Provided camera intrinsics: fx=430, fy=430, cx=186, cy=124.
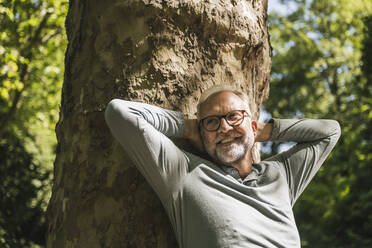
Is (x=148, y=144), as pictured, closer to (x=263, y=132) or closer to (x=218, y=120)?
(x=218, y=120)

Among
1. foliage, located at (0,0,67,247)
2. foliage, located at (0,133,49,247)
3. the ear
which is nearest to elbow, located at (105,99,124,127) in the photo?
the ear

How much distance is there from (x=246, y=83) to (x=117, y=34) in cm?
97

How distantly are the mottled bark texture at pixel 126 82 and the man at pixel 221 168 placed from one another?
191 millimetres

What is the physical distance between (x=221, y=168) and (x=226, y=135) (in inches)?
7.8

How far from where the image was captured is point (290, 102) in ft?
64.5

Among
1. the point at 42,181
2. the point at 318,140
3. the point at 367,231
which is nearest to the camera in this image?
the point at 318,140

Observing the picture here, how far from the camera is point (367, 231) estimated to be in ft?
34.6

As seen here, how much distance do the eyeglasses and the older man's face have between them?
0.02 metres

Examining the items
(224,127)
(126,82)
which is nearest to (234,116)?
(224,127)

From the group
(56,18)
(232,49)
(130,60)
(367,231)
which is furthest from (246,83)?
(367,231)

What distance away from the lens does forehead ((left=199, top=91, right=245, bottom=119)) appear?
258 centimetres

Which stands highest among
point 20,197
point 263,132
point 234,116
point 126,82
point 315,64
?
point 315,64

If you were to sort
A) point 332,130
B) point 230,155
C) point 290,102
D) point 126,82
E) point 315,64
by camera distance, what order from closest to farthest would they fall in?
point 230,155
point 126,82
point 332,130
point 315,64
point 290,102

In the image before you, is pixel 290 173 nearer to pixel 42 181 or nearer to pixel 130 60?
pixel 130 60
